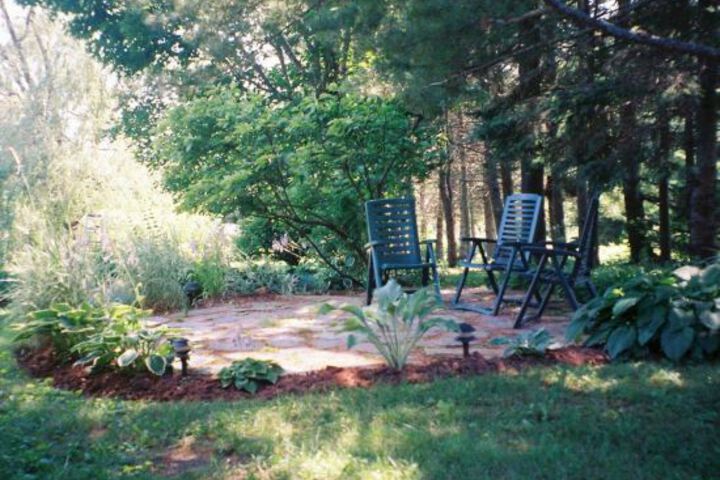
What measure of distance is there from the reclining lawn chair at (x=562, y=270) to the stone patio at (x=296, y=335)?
0.20 m

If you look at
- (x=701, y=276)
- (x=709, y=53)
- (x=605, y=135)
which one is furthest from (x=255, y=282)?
(x=709, y=53)

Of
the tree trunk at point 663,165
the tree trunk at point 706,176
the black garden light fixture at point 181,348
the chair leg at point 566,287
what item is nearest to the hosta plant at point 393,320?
the black garden light fixture at point 181,348

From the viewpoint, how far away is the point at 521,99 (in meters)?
6.90

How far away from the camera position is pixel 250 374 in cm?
348

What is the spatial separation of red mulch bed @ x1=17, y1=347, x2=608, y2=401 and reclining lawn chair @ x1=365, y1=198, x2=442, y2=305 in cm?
223

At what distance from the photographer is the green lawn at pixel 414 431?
2.34m

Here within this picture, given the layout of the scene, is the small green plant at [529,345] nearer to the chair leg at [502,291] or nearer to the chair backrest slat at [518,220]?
the chair leg at [502,291]

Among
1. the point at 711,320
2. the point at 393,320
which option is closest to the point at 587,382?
the point at 711,320

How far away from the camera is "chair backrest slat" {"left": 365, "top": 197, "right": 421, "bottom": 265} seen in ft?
19.9

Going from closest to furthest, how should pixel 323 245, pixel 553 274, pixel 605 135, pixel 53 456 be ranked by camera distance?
pixel 53 456, pixel 553 274, pixel 605 135, pixel 323 245

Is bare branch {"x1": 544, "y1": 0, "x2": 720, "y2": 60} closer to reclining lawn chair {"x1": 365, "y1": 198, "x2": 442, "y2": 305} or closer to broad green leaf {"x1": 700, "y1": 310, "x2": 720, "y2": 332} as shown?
broad green leaf {"x1": 700, "y1": 310, "x2": 720, "y2": 332}

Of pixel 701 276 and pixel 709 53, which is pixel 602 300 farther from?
pixel 709 53

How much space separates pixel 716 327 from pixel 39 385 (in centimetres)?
374

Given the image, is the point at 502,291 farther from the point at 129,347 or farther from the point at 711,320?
the point at 129,347
